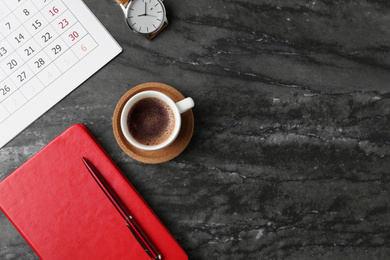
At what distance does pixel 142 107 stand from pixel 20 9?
0.38 metres

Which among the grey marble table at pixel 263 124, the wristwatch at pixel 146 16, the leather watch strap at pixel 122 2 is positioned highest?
the leather watch strap at pixel 122 2

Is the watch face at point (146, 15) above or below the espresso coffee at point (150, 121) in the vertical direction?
above

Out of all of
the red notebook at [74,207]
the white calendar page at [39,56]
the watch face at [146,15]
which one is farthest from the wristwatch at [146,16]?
the red notebook at [74,207]

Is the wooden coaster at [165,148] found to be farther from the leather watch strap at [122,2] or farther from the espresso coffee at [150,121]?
the leather watch strap at [122,2]

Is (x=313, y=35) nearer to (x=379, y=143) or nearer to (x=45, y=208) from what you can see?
(x=379, y=143)

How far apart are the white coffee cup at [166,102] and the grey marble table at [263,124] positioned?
81 millimetres

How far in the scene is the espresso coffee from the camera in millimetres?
793

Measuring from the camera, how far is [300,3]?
86 centimetres

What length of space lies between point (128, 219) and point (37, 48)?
1.51ft

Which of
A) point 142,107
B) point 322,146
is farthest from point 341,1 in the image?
point 142,107

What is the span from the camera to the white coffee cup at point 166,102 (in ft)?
2.45

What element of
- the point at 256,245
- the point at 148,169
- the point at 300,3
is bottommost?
the point at 256,245

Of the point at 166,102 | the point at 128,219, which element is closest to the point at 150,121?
the point at 166,102

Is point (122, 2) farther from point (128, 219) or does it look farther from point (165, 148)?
point (128, 219)
